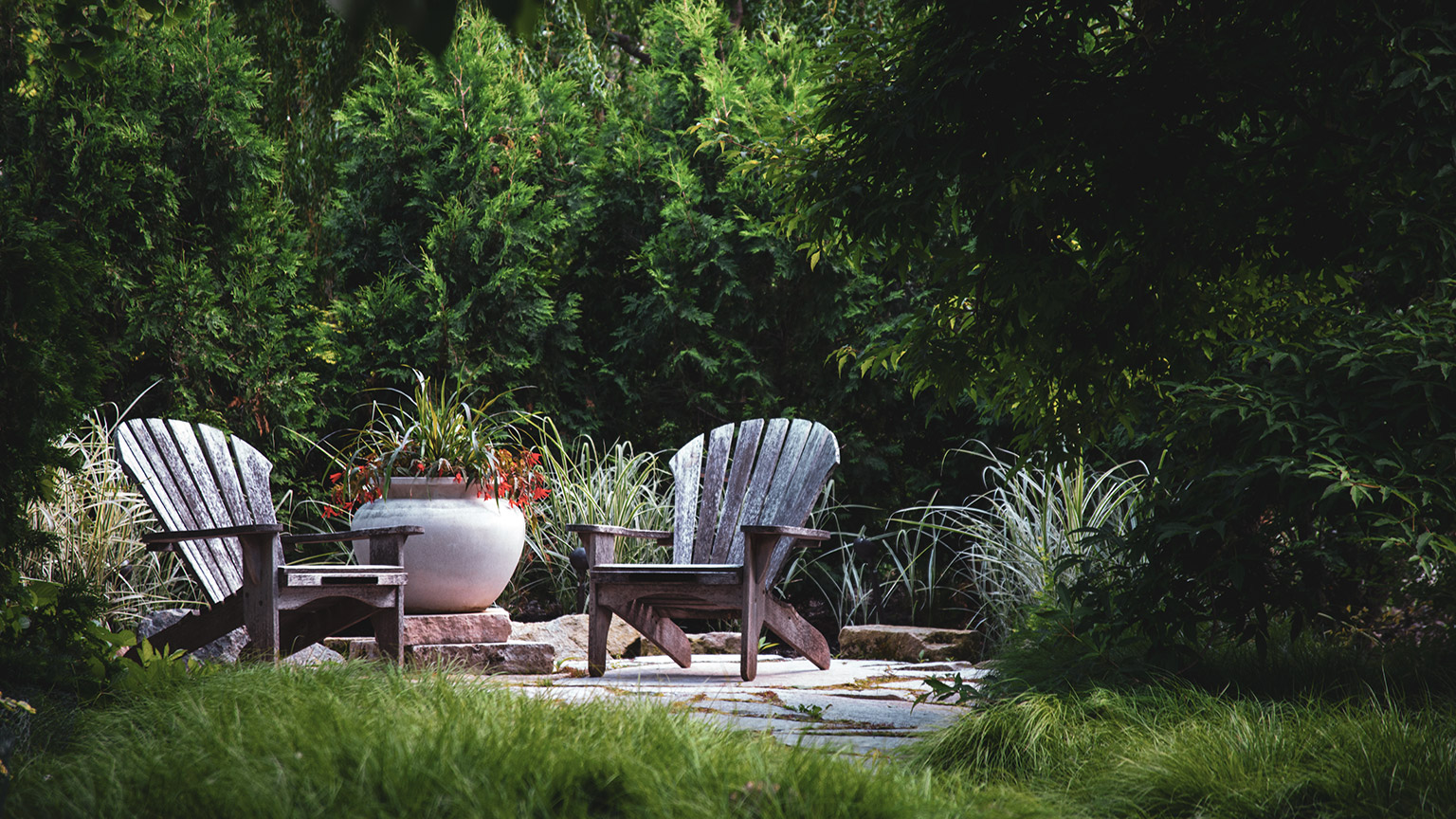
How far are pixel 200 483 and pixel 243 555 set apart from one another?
2.16ft

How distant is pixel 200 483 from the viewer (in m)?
3.78

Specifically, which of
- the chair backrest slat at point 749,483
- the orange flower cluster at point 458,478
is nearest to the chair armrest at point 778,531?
the chair backrest slat at point 749,483

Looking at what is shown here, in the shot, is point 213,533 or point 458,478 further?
point 458,478

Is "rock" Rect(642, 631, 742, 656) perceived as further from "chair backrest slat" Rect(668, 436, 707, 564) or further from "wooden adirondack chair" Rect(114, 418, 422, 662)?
"wooden adirondack chair" Rect(114, 418, 422, 662)

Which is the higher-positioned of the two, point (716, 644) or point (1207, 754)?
point (1207, 754)

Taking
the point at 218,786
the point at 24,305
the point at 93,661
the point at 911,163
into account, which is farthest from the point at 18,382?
the point at 911,163

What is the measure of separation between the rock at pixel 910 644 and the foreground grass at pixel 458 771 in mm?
3070

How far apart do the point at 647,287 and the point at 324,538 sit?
311 cm

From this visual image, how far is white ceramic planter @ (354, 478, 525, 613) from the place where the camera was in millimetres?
4363

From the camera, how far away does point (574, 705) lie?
6.66 ft

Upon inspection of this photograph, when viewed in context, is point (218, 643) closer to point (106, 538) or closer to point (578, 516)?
point (106, 538)

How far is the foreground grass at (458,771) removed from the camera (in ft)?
4.56

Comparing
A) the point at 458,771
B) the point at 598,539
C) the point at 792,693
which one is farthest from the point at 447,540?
the point at 458,771

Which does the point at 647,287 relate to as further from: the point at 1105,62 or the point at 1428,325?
the point at 1428,325
